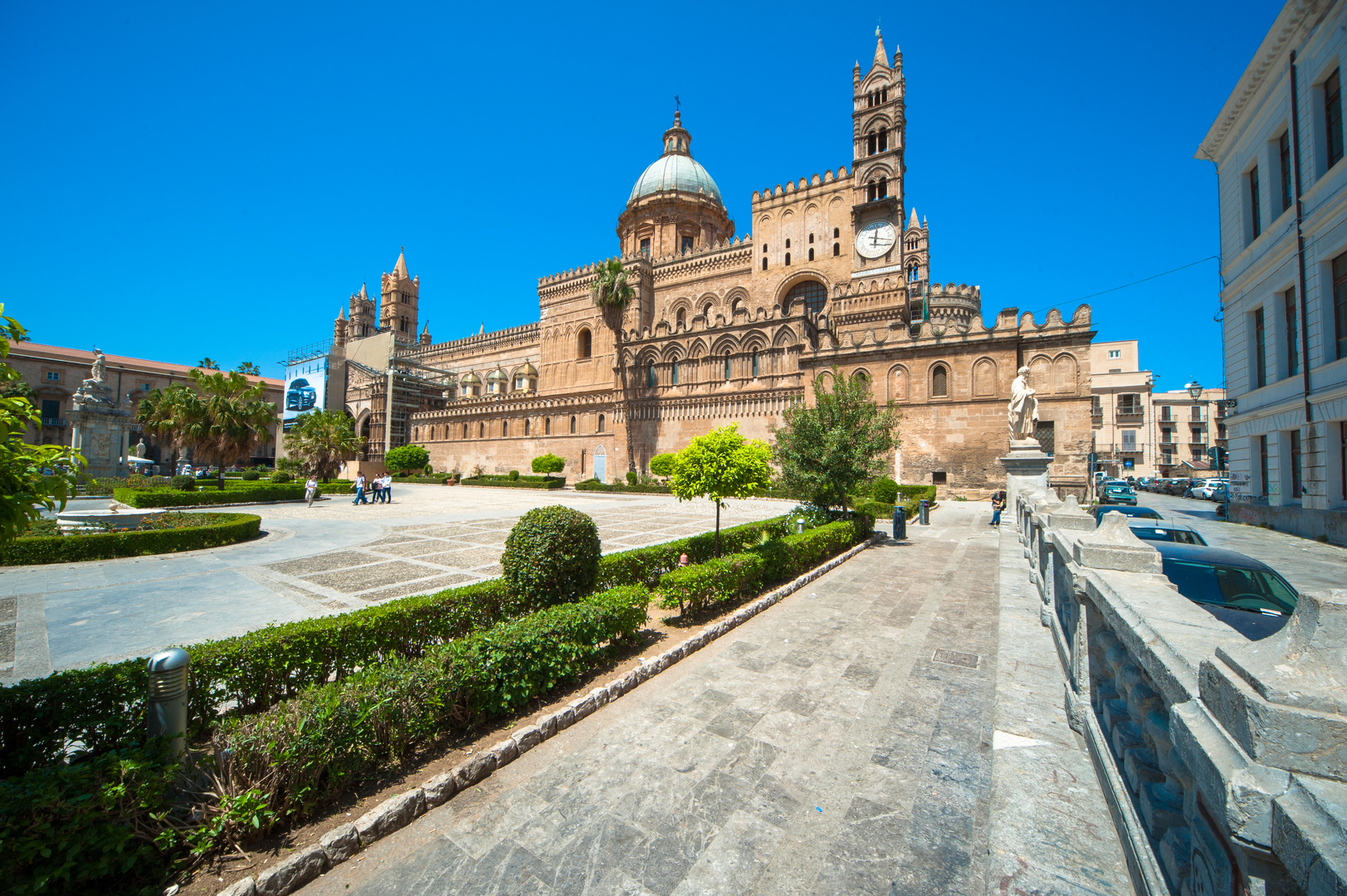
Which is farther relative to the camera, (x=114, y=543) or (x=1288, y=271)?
(x=1288, y=271)

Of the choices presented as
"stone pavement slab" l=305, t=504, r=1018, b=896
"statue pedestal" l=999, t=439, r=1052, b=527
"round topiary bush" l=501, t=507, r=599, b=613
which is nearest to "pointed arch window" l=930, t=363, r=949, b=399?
"statue pedestal" l=999, t=439, r=1052, b=527

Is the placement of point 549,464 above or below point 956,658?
above

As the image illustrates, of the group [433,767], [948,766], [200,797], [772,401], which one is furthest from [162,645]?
[772,401]

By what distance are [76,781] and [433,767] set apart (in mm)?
1967

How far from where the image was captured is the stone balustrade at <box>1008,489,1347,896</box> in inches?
57.5

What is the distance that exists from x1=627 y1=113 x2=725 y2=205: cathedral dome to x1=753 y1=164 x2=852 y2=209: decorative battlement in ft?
30.2

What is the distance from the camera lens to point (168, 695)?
339 cm

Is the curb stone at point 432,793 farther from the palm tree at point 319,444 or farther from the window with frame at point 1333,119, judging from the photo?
the palm tree at point 319,444

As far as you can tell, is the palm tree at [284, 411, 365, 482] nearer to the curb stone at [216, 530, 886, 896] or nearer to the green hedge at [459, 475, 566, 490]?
the green hedge at [459, 475, 566, 490]

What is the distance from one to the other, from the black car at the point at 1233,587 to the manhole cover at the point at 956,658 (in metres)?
2.18

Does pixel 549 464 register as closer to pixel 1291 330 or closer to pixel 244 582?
pixel 244 582

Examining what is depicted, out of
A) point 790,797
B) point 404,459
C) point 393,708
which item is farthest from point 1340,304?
point 404,459

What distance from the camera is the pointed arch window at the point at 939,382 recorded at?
29.7 metres

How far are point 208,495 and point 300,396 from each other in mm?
46486
